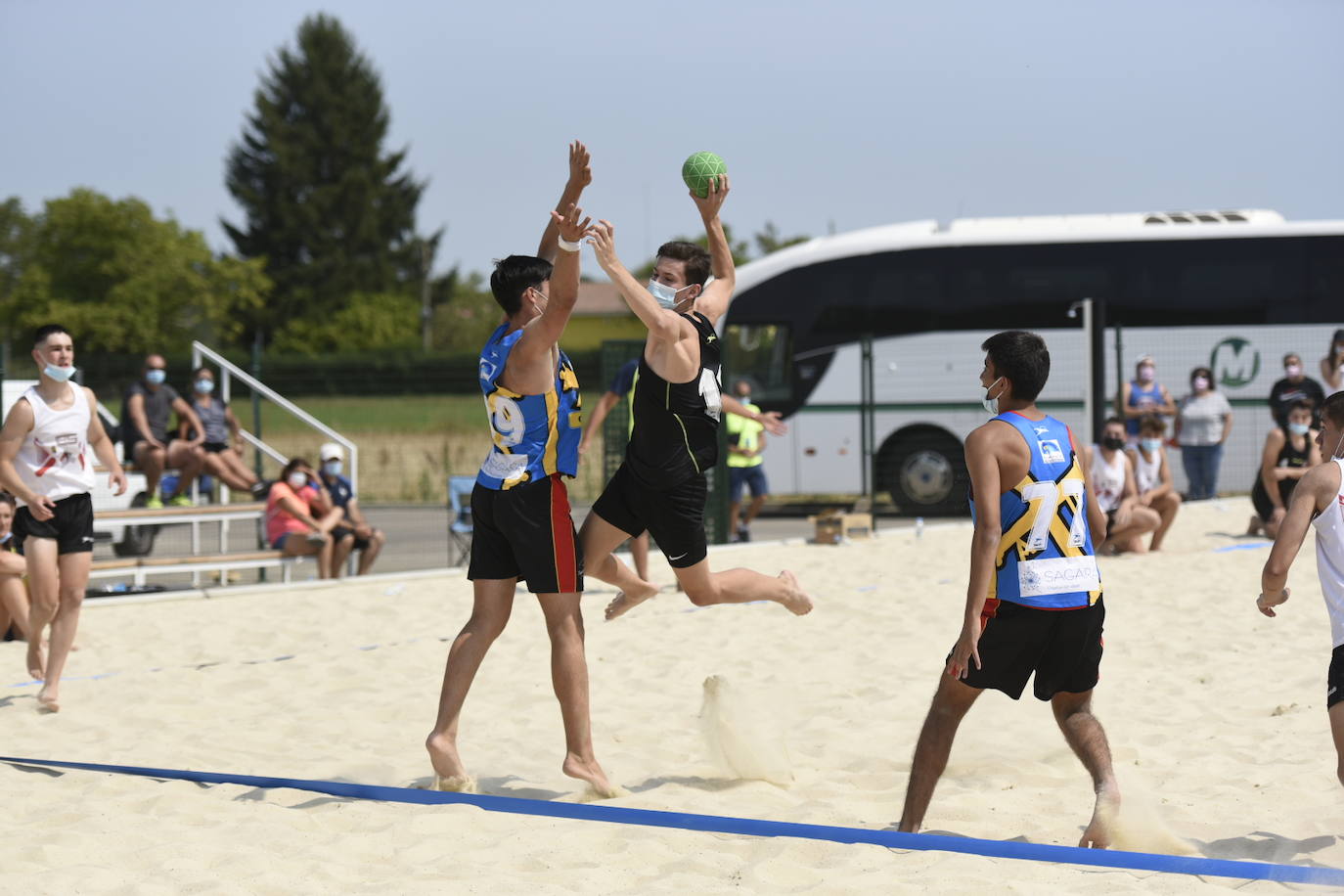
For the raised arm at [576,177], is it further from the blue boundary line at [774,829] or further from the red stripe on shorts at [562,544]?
the blue boundary line at [774,829]

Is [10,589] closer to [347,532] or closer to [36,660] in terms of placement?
[36,660]

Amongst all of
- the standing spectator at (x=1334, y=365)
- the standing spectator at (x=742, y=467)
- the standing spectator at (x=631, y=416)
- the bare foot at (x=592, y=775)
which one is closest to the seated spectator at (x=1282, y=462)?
the standing spectator at (x=1334, y=365)

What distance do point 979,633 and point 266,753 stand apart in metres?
3.15

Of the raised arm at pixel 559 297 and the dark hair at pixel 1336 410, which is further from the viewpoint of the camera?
the raised arm at pixel 559 297

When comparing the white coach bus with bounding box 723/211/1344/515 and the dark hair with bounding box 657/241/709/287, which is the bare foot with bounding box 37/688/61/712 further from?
the white coach bus with bounding box 723/211/1344/515

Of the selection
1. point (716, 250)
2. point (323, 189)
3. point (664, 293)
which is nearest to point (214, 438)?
point (716, 250)

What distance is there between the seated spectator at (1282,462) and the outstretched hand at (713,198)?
26.8ft

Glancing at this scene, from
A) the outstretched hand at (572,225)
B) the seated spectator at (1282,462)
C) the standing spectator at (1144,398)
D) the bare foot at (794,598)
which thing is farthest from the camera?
the standing spectator at (1144,398)

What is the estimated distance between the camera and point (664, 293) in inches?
185

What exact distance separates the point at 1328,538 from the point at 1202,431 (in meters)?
12.1

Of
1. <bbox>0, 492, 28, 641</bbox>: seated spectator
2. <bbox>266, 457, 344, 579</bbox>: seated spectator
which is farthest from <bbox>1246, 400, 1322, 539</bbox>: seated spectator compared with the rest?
<bbox>0, 492, 28, 641</bbox>: seated spectator

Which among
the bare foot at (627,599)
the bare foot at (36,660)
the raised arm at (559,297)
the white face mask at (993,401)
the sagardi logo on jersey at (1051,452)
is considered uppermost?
the raised arm at (559,297)

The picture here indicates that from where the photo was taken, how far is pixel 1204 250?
17.5 meters

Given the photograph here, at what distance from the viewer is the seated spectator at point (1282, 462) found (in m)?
11.5
